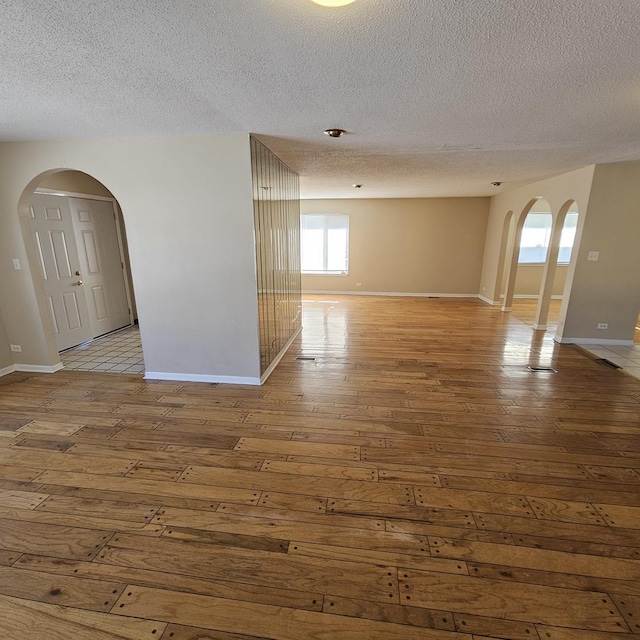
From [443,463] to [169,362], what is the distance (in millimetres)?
2893

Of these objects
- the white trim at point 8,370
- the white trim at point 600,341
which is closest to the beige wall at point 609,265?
the white trim at point 600,341

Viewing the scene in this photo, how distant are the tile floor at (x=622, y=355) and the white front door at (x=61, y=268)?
712 centimetres

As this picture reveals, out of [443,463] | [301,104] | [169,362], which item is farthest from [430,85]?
[169,362]

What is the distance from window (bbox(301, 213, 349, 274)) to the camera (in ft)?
28.4

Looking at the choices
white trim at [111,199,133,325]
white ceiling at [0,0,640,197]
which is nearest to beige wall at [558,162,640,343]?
white ceiling at [0,0,640,197]

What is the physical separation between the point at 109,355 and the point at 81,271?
1429mm

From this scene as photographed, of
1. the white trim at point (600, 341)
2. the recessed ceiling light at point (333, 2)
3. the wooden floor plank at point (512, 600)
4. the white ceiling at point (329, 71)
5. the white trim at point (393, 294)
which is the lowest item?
the wooden floor plank at point (512, 600)

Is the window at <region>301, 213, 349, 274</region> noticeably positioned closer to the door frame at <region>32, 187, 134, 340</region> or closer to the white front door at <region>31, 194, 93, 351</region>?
the door frame at <region>32, 187, 134, 340</region>

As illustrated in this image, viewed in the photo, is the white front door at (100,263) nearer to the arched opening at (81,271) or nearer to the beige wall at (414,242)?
the arched opening at (81,271)

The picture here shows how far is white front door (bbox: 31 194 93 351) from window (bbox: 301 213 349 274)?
17.0 feet

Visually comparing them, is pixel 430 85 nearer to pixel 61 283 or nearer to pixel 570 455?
pixel 570 455

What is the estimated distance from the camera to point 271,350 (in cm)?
402

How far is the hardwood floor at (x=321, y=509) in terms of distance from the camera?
1402mm

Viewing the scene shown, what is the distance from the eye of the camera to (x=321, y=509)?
6.35 feet
